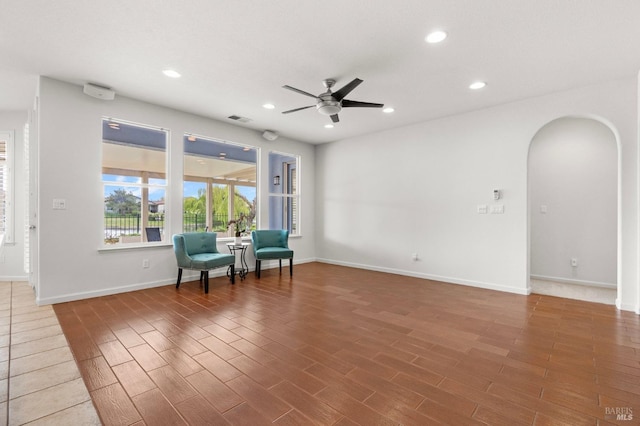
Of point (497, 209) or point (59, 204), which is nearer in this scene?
point (59, 204)

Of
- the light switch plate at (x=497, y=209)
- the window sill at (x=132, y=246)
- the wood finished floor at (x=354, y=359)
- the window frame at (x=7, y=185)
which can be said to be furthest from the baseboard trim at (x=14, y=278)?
the light switch plate at (x=497, y=209)

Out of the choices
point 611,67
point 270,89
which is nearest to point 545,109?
point 611,67

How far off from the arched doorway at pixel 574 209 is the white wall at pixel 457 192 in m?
0.57

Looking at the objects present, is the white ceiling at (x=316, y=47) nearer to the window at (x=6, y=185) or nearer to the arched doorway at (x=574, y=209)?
the window at (x=6, y=185)

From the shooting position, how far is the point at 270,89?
13.0 ft

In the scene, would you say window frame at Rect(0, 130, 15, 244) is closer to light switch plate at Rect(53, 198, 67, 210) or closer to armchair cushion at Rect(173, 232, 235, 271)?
light switch plate at Rect(53, 198, 67, 210)

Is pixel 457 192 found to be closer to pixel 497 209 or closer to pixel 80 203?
pixel 497 209

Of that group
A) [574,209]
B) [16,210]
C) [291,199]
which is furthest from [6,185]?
[574,209]

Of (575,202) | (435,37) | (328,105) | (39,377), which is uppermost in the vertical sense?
(435,37)

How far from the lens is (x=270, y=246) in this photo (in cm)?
581

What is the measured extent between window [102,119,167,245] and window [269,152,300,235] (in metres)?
2.43

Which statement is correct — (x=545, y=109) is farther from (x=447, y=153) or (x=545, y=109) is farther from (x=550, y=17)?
(x=550, y=17)

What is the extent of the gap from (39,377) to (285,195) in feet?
Answer: 16.5

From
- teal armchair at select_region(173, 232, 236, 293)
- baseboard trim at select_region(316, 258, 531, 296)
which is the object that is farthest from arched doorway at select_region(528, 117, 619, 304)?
teal armchair at select_region(173, 232, 236, 293)
